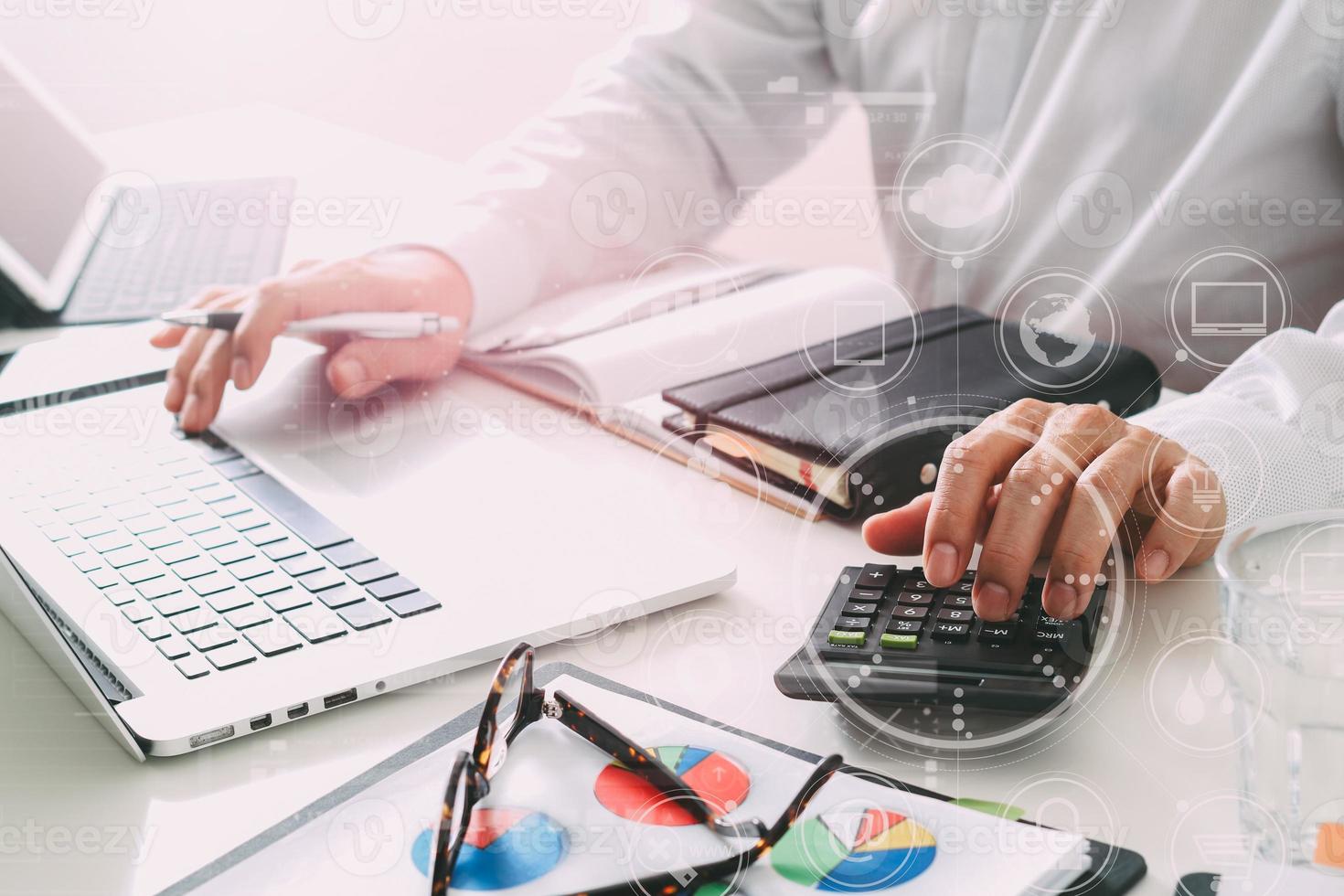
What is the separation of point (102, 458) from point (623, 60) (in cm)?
49

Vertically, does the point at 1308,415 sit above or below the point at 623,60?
below

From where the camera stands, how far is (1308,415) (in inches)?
18.5

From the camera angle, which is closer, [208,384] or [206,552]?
[206,552]

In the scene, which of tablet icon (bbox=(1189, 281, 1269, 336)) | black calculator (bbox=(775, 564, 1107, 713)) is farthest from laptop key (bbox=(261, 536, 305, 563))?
tablet icon (bbox=(1189, 281, 1269, 336))

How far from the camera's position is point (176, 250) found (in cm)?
94

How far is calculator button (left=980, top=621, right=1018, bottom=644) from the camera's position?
36 centimetres

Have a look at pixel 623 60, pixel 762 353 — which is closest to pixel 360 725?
pixel 762 353

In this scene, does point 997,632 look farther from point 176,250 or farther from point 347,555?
point 176,250

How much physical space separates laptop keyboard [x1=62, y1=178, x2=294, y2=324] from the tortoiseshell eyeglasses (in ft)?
1.84

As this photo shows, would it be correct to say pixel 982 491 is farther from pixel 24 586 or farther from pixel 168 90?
pixel 168 90

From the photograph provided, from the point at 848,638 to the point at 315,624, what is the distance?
19cm

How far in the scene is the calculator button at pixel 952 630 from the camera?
0.36 metres

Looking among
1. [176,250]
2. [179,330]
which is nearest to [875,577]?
[179,330]

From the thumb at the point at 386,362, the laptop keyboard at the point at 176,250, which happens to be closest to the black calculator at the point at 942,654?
the thumb at the point at 386,362
